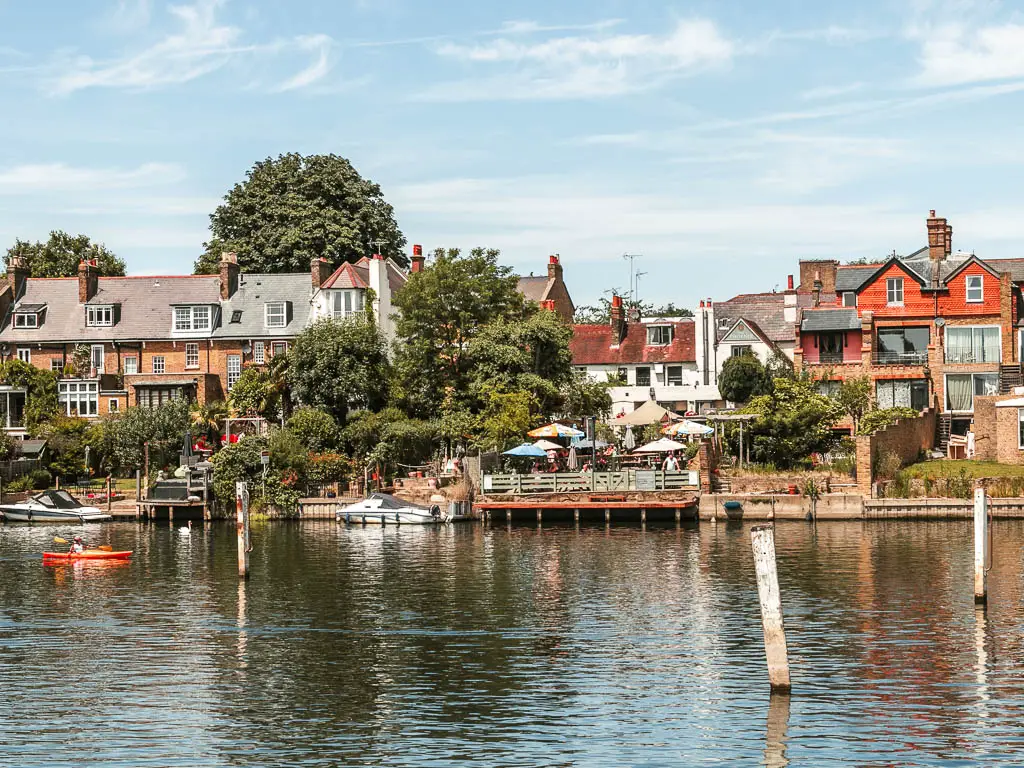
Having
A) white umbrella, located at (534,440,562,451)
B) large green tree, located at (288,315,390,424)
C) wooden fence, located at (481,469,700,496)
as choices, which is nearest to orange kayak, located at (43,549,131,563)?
wooden fence, located at (481,469,700,496)

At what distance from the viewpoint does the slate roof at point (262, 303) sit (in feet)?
342

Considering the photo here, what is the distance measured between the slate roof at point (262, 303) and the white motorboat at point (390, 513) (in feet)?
81.6

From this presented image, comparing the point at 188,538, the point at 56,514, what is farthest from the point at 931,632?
the point at 56,514

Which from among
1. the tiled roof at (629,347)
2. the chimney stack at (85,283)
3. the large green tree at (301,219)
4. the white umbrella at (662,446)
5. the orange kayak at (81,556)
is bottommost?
the orange kayak at (81,556)

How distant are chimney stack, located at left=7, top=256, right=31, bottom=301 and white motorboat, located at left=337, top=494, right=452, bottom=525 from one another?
40.9m

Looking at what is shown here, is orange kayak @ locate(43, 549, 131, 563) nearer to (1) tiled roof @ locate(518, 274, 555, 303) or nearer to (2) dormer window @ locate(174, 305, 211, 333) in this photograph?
(2) dormer window @ locate(174, 305, 211, 333)

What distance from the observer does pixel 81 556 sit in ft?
214

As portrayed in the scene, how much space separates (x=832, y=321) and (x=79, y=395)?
51.4 metres

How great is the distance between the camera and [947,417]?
92.2 metres

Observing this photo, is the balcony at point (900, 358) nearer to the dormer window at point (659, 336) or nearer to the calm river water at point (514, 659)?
the dormer window at point (659, 336)

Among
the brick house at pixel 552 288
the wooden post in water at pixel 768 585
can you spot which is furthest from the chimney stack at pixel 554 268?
the wooden post in water at pixel 768 585

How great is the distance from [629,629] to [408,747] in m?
14.8

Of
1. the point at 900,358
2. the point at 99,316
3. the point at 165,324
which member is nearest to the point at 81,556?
the point at 165,324

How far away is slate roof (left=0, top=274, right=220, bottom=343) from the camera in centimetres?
10531
